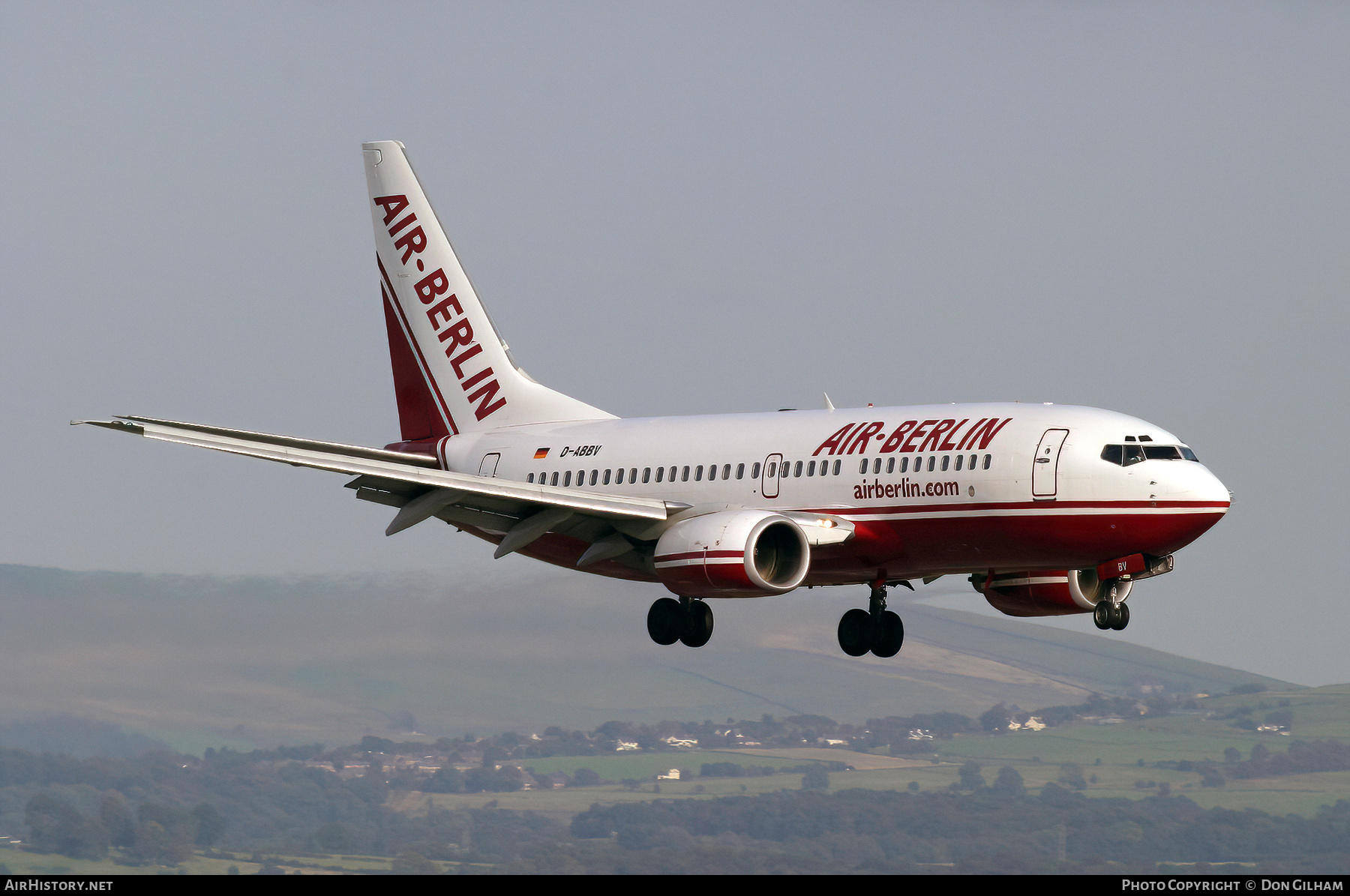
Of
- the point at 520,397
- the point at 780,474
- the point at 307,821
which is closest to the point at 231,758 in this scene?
the point at 307,821

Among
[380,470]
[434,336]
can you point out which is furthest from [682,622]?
[434,336]

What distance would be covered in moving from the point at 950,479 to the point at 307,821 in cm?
15289

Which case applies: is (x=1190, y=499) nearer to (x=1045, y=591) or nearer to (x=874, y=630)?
(x=1045, y=591)

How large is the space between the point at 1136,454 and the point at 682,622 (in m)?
13.1

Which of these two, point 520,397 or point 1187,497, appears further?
point 520,397

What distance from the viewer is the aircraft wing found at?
43594mm

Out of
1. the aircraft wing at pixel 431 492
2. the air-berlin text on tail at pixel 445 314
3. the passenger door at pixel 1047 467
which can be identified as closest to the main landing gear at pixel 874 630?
the aircraft wing at pixel 431 492

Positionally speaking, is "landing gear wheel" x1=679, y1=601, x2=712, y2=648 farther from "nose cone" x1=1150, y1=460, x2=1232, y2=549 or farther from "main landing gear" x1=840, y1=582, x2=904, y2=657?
"nose cone" x1=1150, y1=460, x2=1232, y2=549

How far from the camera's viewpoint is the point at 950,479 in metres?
42.7

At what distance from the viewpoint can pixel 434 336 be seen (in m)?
57.9

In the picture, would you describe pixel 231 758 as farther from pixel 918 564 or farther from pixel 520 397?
pixel 918 564

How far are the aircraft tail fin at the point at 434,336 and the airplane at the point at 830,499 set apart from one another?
2048 mm

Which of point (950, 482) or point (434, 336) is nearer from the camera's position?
point (950, 482)
